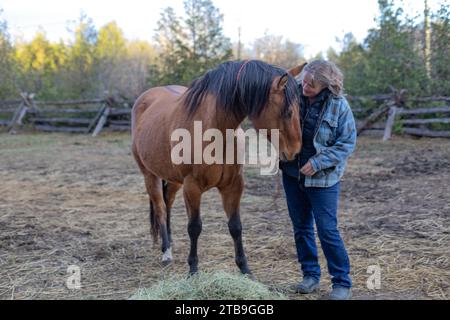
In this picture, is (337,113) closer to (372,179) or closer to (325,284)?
(325,284)

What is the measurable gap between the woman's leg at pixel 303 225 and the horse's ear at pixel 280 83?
0.64m

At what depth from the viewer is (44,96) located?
18.4 metres

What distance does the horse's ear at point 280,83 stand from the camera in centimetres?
281

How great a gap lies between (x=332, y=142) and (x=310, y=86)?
380 mm

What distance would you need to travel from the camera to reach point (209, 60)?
15109 mm

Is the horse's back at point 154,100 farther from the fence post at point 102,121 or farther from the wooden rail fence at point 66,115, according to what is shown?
the fence post at point 102,121

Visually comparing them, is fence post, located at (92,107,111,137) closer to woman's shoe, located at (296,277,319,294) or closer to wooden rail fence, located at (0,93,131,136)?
wooden rail fence, located at (0,93,131,136)

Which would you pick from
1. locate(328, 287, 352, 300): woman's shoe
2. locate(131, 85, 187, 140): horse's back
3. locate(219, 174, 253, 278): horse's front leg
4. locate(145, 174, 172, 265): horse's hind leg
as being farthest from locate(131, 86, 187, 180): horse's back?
locate(328, 287, 352, 300): woman's shoe

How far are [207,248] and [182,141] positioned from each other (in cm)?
118

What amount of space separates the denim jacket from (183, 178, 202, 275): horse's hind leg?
0.89 metres

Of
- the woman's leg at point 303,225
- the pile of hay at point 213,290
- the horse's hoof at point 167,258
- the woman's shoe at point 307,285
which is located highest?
the woman's leg at point 303,225

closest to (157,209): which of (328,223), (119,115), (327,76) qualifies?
(328,223)

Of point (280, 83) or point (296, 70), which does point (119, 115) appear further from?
point (280, 83)

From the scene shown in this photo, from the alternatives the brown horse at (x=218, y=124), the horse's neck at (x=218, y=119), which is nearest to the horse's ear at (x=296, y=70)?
the brown horse at (x=218, y=124)
